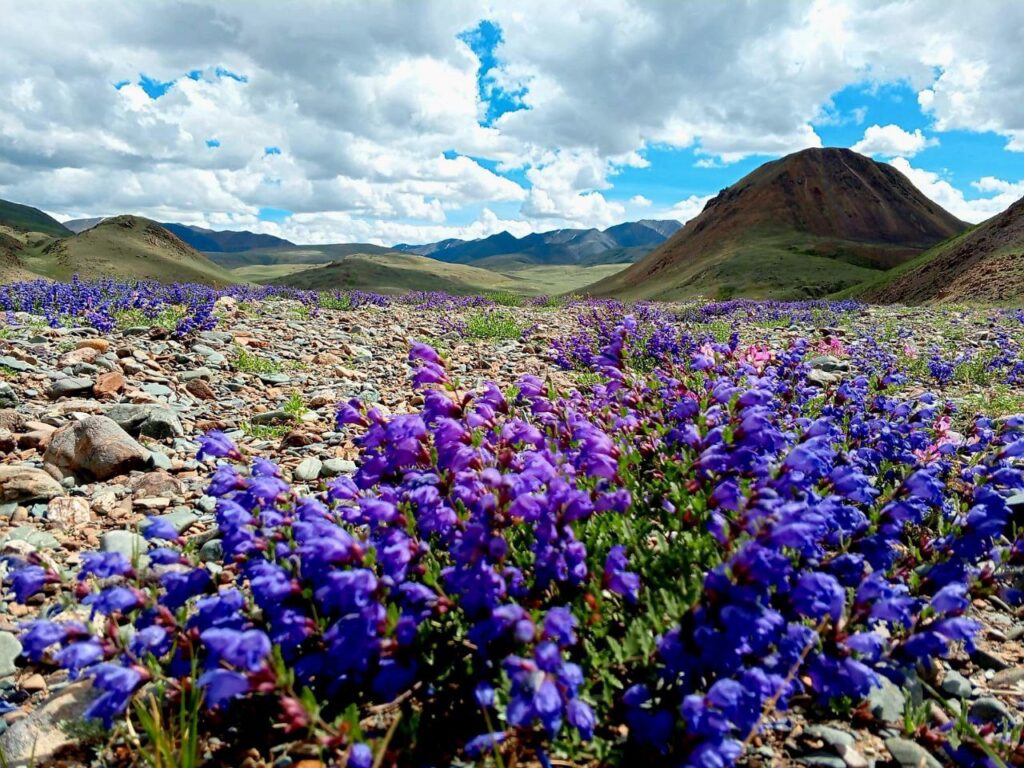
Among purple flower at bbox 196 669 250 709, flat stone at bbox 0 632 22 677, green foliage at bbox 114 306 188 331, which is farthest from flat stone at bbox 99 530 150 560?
green foliage at bbox 114 306 188 331

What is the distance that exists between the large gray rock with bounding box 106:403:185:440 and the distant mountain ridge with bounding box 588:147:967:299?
55154 mm

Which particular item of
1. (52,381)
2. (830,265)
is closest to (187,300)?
(52,381)

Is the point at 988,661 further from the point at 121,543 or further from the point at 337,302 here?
the point at 337,302

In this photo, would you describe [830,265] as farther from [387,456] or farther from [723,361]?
[387,456]

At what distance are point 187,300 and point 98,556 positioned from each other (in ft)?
52.1

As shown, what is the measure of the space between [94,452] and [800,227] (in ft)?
294

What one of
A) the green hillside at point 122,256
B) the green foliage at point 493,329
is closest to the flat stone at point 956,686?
the green foliage at point 493,329

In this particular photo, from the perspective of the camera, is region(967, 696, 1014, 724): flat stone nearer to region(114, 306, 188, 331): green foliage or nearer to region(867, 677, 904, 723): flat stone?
region(867, 677, 904, 723): flat stone

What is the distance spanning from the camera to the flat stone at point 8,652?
3.22m

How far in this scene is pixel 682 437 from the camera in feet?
12.4

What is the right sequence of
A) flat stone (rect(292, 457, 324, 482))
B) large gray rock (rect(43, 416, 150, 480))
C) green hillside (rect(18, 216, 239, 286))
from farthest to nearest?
1. green hillside (rect(18, 216, 239, 286))
2. flat stone (rect(292, 457, 324, 482))
3. large gray rock (rect(43, 416, 150, 480))

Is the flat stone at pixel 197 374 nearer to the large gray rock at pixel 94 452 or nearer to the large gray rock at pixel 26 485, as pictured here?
the large gray rock at pixel 94 452

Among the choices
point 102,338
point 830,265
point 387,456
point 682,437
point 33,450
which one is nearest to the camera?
point 387,456

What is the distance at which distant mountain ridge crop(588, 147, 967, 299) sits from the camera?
63.4m
